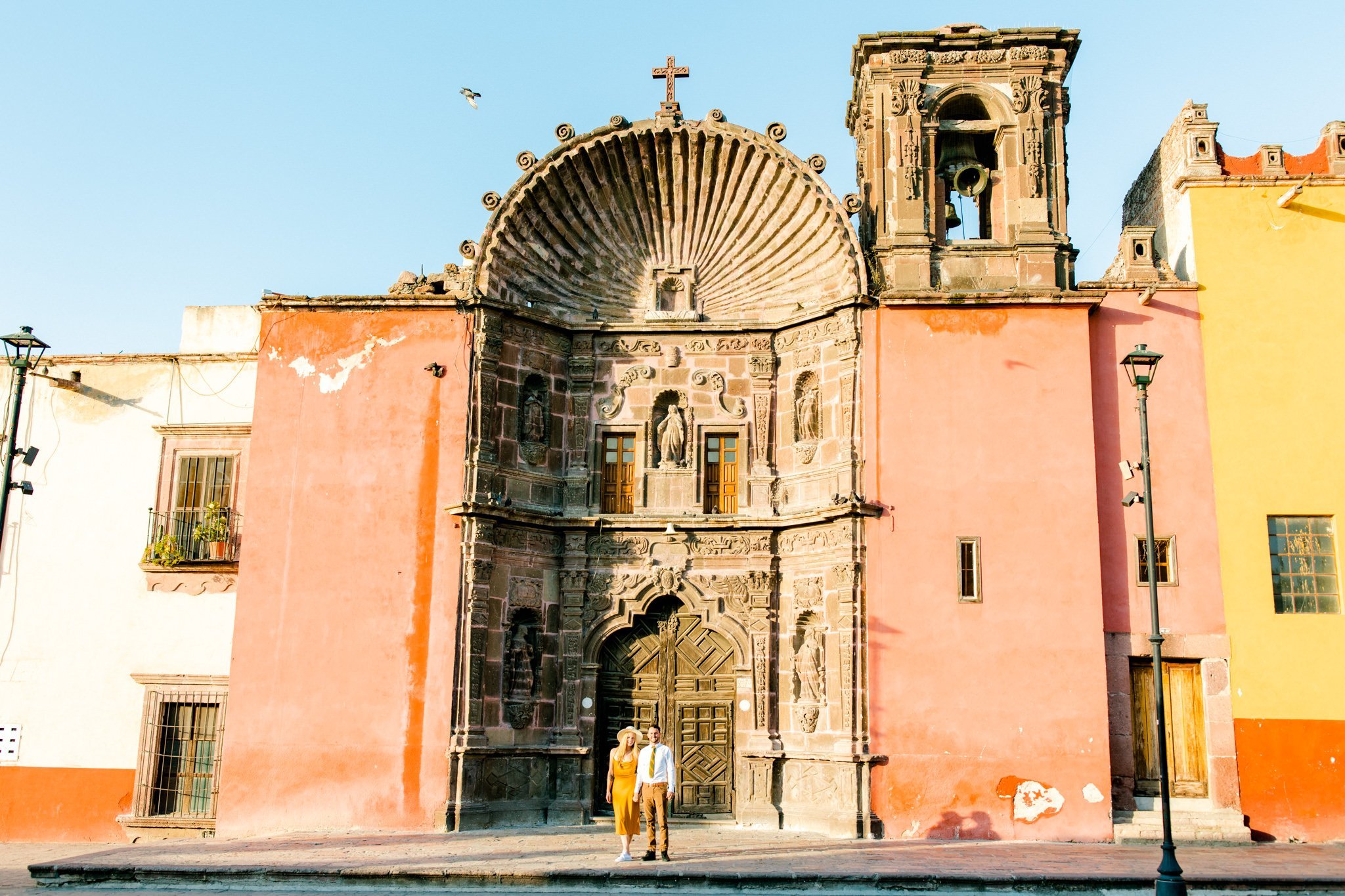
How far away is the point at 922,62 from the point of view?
19.3 meters

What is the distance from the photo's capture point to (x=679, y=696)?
18.6 meters

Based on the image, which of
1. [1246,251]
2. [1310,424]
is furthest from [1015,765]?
[1246,251]

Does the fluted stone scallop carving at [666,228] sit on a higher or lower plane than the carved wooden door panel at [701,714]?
higher

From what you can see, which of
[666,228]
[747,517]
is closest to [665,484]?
[747,517]

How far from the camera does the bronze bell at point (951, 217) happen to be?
65.9 feet

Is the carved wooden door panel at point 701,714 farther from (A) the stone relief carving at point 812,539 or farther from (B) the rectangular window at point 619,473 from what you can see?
(B) the rectangular window at point 619,473

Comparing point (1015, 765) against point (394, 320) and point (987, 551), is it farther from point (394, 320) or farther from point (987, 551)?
point (394, 320)

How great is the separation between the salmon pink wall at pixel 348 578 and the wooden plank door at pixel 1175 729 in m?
9.75

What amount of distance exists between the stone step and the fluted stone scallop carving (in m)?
8.66

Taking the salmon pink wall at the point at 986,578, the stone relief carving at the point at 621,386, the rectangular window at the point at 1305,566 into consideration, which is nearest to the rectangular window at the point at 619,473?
the stone relief carving at the point at 621,386

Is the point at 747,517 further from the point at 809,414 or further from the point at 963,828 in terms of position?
the point at 963,828

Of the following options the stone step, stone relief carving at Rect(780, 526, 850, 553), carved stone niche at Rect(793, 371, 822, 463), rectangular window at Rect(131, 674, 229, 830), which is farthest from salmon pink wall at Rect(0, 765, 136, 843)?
the stone step

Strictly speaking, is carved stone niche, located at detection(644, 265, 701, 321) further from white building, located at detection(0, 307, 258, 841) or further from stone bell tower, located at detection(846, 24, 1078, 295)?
white building, located at detection(0, 307, 258, 841)

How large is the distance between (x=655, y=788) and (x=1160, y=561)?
8.36 meters
